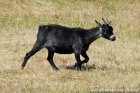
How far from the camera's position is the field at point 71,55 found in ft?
51.5

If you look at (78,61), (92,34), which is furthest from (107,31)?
(78,61)

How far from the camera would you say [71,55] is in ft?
70.2

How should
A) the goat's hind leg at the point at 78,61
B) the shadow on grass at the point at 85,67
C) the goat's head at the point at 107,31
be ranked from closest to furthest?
the goat's hind leg at the point at 78,61
the goat's head at the point at 107,31
the shadow on grass at the point at 85,67

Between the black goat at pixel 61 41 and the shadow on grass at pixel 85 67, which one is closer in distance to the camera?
the black goat at pixel 61 41

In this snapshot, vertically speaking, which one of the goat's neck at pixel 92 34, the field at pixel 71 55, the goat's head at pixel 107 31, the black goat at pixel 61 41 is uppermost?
the goat's head at pixel 107 31

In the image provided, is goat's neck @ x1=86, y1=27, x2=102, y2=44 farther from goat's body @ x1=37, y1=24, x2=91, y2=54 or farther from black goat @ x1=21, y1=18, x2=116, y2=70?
goat's body @ x1=37, y1=24, x2=91, y2=54

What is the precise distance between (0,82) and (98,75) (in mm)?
3414

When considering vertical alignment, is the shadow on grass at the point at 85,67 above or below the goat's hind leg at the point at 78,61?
below

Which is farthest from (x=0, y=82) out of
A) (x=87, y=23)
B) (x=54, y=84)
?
(x=87, y=23)

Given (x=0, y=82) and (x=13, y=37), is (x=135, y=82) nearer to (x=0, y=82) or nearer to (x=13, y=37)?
(x=0, y=82)

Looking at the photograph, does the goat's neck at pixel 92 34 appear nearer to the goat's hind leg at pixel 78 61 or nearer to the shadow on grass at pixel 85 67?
the goat's hind leg at pixel 78 61

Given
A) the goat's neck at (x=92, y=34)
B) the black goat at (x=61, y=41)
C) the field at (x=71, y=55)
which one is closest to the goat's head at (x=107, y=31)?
the black goat at (x=61, y=41)

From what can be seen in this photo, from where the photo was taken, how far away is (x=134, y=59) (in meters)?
20.7

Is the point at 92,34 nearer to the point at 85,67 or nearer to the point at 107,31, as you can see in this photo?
the point at 107,31
